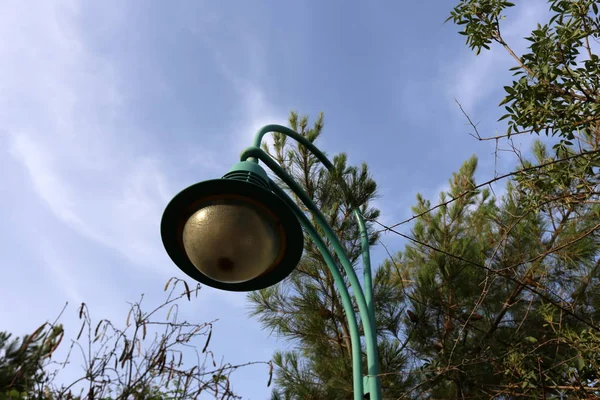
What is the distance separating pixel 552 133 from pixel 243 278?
151cm

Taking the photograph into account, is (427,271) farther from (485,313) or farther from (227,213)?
(227,213)

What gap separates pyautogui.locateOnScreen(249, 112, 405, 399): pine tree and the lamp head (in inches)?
129

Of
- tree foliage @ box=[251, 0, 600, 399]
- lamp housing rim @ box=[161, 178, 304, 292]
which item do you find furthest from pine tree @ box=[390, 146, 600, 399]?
lamp housing rim @ box=[161, 178, 304, 292]

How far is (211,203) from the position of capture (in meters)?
1.94

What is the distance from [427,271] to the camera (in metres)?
5.57

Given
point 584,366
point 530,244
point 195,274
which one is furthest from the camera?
point 530,244

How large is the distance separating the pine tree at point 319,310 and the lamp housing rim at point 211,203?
316 cm

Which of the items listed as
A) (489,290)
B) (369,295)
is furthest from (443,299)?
(369,295)

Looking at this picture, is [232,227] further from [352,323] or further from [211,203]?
[352,323]

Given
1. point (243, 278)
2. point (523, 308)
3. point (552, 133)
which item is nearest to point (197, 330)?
point (243, 278)

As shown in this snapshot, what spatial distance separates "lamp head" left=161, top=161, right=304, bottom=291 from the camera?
6.24 feet

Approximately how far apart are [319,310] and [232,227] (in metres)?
3.94

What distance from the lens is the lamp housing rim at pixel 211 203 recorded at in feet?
6.34

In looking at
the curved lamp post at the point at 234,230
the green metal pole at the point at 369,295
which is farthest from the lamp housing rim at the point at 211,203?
the green metal pole at the point at 369,295
